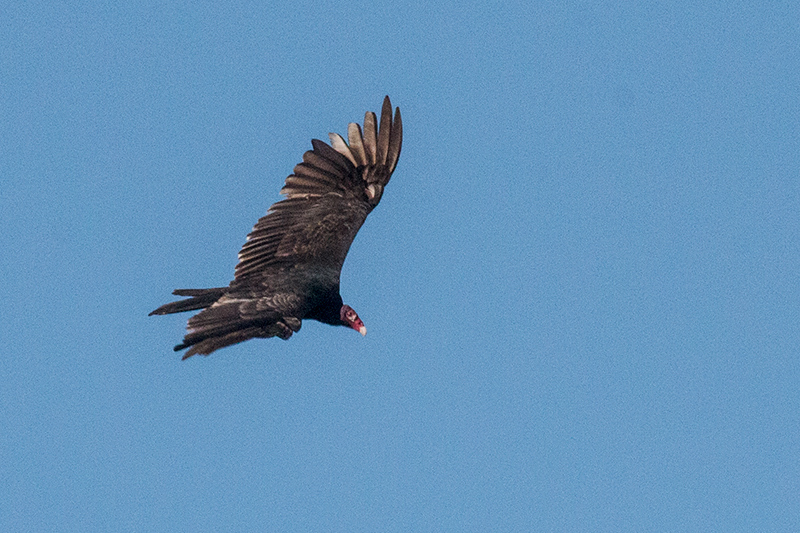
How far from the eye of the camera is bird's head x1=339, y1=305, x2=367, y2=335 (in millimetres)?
16172

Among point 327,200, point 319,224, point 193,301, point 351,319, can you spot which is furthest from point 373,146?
point 193,301

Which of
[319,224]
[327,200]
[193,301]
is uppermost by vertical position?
[327,200]

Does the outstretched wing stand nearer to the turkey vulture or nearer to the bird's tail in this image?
the turkey vulture

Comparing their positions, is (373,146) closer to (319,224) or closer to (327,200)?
(327,200)

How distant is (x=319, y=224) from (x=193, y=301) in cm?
179

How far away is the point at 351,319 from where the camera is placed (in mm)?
16234

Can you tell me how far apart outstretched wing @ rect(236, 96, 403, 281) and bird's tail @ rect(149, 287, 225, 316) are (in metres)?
0.47

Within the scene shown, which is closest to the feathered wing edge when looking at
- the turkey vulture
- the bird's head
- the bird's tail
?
the turkey vulture

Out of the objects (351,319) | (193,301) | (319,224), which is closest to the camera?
(193,301)

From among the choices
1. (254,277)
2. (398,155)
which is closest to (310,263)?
(254,277)

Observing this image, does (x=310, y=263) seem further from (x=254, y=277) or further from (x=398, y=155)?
(x=398, y=155)

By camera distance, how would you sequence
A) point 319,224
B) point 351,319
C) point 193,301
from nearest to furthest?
point 193,301 → point 319,224 → point 351,319

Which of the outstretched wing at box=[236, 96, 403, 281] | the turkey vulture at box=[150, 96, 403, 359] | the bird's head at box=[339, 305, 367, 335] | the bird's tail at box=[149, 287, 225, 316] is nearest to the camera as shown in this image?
the bird's tail at box=[149, 287, 225, 316]

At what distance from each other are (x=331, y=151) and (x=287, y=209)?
880mm
